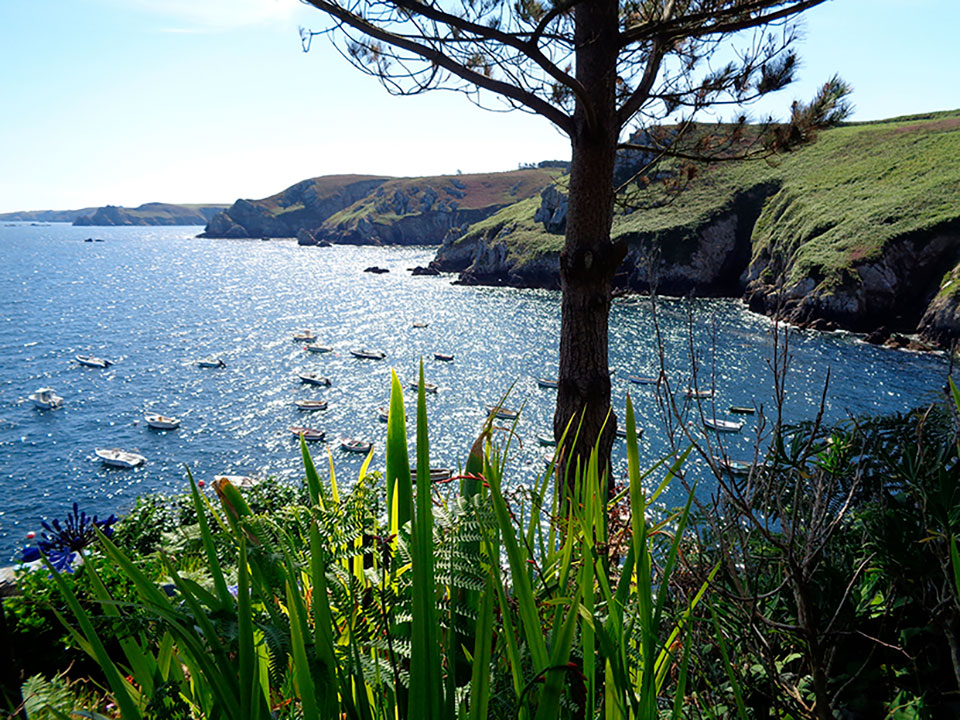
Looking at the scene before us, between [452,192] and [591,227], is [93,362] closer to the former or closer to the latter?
[591,227]

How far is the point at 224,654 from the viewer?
35.1 inches

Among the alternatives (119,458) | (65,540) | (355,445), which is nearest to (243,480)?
(65,540)

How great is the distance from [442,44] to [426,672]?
530 centimetres

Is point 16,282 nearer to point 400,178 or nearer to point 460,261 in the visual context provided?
point 460,261

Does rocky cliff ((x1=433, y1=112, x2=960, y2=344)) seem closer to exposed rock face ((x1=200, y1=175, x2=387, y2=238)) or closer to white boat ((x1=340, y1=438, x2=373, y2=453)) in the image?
white boat ((x1=340, y1=438, x2=373, y2=453))

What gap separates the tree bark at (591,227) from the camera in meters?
4.94

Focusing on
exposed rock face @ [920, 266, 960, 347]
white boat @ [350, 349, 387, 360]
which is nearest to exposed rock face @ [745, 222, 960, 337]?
exposed rock face @ [920, 266, 960, 347]

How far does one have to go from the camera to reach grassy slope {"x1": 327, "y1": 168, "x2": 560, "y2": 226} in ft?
480

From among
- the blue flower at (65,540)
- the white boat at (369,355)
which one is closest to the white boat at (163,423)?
the white boat at (369,355)

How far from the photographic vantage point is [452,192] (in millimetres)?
153125

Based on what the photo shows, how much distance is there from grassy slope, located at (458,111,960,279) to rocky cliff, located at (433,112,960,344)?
0.52 ft

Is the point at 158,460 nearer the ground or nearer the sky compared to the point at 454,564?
nearer the ground

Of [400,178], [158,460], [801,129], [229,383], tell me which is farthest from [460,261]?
[400,178]

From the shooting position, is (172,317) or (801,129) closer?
(801,129)
